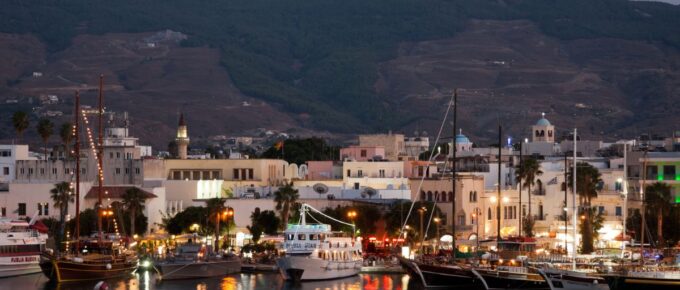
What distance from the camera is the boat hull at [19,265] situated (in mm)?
83125

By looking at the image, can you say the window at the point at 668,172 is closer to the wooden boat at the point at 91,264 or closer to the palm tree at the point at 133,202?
the palm tree at the point at 133,202

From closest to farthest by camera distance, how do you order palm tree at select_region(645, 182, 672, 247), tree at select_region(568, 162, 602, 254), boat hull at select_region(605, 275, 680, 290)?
1. boat hull at select_region(605, 275, 680, 290)
2. palm tree at select_region(645, 182, 672, 247)
3. tree at select_region(568, 162, 602, 254)

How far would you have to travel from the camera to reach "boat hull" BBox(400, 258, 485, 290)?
229 feet

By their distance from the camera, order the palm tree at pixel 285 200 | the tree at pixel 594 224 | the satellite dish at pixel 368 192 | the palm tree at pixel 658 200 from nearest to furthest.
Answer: the palm tree at pixel 658 200 < the tree at pixel 594 224 < the palm tree at pixel 285 200 < the satellite dish at pixel 368 192

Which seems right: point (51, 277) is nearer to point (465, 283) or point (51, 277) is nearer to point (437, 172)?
point (465, 283)

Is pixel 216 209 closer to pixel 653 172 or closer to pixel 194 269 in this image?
pixel 194 269

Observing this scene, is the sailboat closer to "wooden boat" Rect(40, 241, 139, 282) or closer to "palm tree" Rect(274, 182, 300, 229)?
"wooden boat" Rect(40, 241, 139, 282)

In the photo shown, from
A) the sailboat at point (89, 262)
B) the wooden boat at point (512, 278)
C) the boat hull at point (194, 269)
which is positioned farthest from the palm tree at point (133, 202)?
Result: the wooden boat at point (512, 278)

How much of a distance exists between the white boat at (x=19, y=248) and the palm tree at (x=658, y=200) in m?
35.1

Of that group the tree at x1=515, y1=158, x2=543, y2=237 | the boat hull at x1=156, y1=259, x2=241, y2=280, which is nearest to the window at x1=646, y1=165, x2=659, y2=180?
the tree at x1=515, y1=158, x2=543, y2=237

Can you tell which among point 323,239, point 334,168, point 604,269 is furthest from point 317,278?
point 334,168

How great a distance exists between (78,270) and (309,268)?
11882 mm

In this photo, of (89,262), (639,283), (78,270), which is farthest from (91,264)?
(639,283)

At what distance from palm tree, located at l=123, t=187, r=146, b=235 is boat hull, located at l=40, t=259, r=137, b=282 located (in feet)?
50.9
